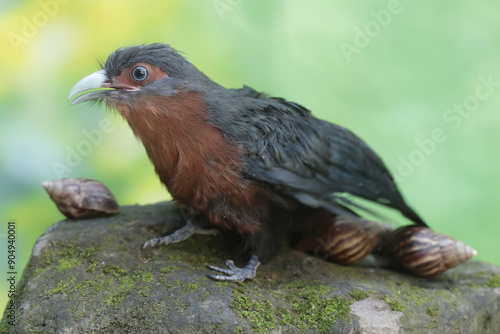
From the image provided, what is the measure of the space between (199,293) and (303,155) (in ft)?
3.08

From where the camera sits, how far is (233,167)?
113 inches

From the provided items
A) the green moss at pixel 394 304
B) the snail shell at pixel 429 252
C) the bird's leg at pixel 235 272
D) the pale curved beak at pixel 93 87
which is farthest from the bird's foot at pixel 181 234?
the snail shell at pixel 429 252

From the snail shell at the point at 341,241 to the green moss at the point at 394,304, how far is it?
465 mm

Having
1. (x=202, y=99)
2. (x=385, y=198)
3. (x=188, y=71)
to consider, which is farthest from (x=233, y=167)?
(x=385, y=198)

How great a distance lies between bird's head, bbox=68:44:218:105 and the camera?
288cm

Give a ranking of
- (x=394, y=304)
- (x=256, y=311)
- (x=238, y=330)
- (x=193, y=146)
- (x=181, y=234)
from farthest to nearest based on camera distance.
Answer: (x=181, y=234), (x=394, y=304), (x=193, y=146), (x=256, y=311), (x=238, y=330)

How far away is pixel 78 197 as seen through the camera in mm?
3398

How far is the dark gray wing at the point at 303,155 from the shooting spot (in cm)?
290

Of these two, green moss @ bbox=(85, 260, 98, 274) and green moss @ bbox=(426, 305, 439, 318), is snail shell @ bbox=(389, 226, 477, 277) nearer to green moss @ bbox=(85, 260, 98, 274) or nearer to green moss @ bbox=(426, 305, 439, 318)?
green moss @ bbox=(426, 305, 439, 318)

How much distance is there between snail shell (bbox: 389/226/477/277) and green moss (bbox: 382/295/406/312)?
1.71ft

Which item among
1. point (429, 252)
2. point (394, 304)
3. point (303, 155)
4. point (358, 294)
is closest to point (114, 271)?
point (303, 155)

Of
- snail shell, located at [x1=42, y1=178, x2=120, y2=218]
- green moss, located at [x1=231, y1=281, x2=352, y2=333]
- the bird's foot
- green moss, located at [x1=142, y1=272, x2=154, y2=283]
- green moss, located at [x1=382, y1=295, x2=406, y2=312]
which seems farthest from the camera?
snail shell, located at [x1=42, y1=178, x2=120, y2=218]

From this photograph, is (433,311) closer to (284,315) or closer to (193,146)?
(284,315)

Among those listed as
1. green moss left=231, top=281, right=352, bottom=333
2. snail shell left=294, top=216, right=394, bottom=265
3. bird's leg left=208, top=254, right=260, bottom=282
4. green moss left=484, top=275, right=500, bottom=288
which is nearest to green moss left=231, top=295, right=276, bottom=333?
green moss left=231, top=281, right=352, bottom=333
